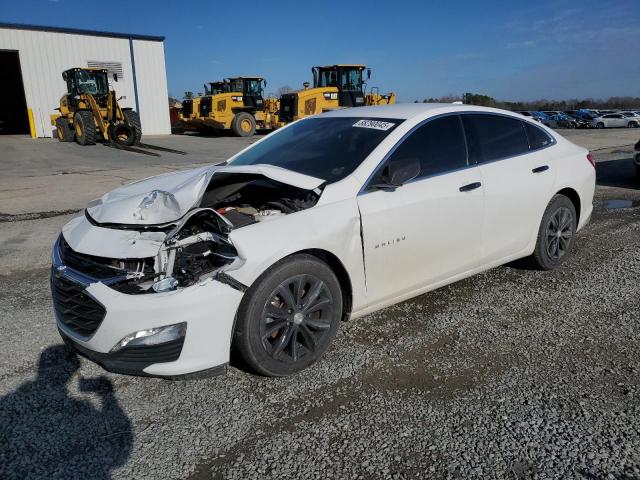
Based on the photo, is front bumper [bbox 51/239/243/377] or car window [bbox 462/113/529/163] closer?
front bumper [bbox 51/239/243/377]

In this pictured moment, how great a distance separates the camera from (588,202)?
193 inches

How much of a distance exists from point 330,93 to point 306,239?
21.6 meters

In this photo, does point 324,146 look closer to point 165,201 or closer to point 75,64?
point 165,201

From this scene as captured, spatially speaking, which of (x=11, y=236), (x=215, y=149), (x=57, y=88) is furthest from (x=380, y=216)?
(x=57, y=88)

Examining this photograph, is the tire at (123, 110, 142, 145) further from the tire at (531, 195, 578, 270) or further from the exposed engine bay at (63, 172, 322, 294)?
the tire at (531, 195, 578, 270)

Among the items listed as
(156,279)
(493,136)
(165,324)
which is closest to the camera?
(165,324)

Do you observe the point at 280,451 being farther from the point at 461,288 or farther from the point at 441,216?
the point at 461,288

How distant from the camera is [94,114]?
20688mm

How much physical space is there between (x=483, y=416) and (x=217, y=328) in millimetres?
1452

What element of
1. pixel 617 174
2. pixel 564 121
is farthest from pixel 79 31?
pixel 564 121

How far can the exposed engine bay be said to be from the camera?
Result: 2645 millimetres

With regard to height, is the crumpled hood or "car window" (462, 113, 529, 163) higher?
"car window" (462, 113, 529, 163)

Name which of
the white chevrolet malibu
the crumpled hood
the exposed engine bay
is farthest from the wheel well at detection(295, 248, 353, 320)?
the crumpled hood

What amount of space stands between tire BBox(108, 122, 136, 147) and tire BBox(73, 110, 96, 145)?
0.86m
